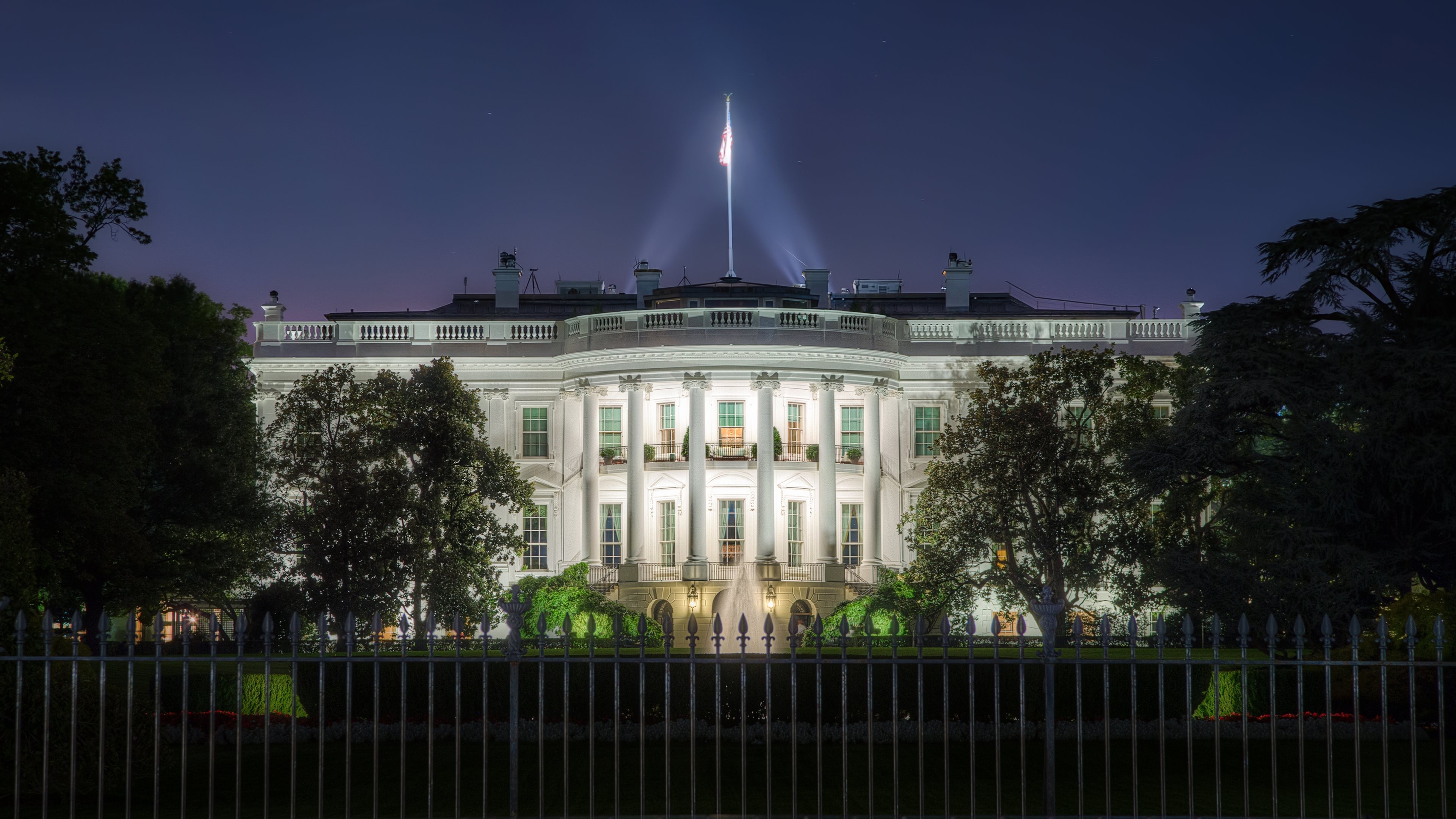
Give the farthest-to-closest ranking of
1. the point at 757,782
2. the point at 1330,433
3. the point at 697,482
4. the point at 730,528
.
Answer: the point at 730,528 < the point at 697,482 < the point at 1330,433 < the point at 757,782

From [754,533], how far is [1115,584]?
1308 centimetres

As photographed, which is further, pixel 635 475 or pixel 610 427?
pixel 610 427

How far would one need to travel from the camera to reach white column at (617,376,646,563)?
47.4 meters

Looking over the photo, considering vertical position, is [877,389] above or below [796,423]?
above

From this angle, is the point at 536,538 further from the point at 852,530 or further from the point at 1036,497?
the point at 1036,497

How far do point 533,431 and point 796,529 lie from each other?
30.1 feet

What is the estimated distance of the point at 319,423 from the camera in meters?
38.5

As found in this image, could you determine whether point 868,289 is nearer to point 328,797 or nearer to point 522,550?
point 522,550

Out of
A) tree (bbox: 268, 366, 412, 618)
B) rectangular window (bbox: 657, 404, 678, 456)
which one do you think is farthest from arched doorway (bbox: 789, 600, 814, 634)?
tree (bbox: 268, 366, 412, 618)

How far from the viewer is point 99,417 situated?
101 feet

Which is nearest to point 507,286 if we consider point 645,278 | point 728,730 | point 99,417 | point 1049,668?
point 645,278

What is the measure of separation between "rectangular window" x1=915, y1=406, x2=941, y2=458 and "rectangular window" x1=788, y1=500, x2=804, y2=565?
4.59 metres

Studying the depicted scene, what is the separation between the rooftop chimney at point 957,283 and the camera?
5925cm

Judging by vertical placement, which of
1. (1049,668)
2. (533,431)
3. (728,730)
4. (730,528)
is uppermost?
(533,431)
